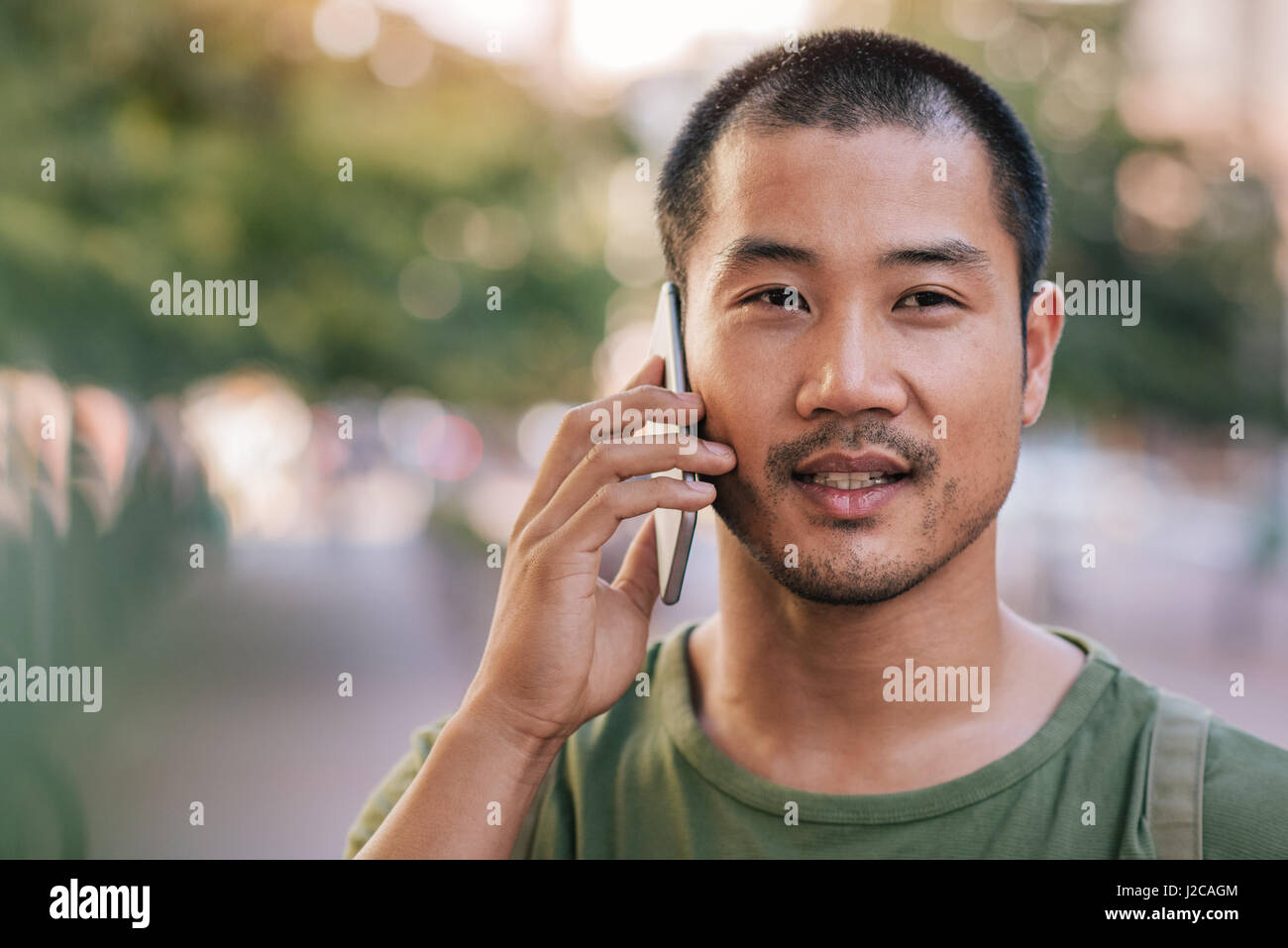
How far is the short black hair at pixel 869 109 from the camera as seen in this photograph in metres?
2.10

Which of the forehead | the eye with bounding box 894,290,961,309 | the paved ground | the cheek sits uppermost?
the forehead

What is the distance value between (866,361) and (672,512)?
48 centimetres

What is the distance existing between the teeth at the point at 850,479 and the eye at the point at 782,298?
11.6 inches

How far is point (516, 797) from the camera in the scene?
6.77 feet

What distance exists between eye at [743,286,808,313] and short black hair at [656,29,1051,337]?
0.25m

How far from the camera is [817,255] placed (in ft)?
6.60

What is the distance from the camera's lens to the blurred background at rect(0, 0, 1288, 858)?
617 cm

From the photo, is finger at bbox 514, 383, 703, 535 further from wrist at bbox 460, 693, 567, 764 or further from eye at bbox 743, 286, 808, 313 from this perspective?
wrist at bbox 460, 693, 567, 764

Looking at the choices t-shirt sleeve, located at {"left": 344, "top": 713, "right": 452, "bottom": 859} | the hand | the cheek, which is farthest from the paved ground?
the cheek

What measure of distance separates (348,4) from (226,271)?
1.95 metres

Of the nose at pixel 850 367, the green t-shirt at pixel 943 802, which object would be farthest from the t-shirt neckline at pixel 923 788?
the nose at pixel 850 367

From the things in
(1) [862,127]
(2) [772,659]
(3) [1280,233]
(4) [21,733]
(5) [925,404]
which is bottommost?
(4) [21,733]
